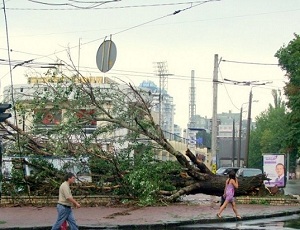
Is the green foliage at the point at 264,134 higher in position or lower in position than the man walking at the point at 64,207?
higher

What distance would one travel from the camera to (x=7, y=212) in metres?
20.5

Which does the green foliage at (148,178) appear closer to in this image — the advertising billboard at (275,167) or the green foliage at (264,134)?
the advertising billboard at (275,167)

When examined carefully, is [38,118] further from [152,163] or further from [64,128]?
[152,163]

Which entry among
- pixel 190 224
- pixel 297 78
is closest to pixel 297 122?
pixel 297 78

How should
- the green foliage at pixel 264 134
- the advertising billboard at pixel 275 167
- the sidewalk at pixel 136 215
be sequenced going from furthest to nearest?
the green foliage at pixel 264 134
the advertising billboard at pixel 275 167
the sidewalk at pixel 136 215

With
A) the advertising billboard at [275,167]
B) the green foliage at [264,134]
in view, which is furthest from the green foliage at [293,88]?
the green foliage at [264,134]

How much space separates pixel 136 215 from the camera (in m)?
20.0

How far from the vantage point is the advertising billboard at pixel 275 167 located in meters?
31.9

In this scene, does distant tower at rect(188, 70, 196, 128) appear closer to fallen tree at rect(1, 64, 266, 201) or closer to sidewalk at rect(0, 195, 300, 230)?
fallen tree at rect(1, 64, 266, 201)

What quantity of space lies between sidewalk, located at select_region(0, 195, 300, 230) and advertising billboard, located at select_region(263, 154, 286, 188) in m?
7.50

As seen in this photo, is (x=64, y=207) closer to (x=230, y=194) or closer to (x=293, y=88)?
(x=230, y=194)

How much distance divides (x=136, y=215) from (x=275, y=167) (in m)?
14.2

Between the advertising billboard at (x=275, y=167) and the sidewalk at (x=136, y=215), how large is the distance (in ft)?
24.6

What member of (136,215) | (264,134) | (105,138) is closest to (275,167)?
(105,138)
